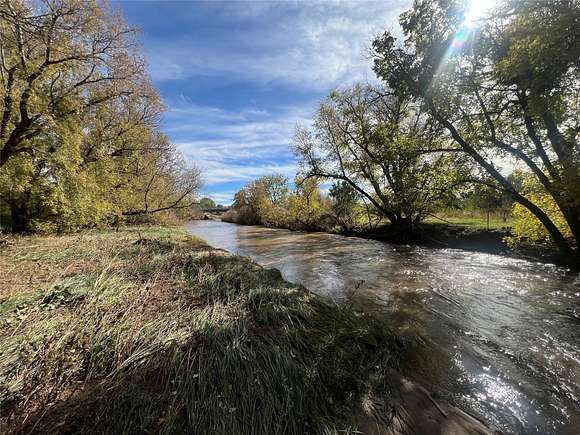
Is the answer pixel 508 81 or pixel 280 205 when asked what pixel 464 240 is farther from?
pixel 280 205

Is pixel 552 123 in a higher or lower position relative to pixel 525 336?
higher

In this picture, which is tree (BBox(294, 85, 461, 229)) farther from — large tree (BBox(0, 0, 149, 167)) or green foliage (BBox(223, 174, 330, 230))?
large tree (BBox(0, 0, 149, 167))

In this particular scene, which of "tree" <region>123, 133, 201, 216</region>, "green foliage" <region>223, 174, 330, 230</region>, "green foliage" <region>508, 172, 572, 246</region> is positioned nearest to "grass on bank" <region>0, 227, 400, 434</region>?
"green foliage" <region>508, 172, 572, 246</region>

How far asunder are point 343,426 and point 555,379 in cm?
317

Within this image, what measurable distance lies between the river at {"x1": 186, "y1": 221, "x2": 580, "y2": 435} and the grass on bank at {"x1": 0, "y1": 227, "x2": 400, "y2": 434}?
949 millimetres

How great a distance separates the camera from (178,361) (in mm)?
2504

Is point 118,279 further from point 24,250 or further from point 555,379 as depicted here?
point 555,379

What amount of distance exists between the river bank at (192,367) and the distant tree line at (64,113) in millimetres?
7228

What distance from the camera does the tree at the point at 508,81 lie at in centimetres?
626

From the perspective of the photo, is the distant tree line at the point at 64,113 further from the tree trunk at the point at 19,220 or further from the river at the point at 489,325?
the river at the point at 489,325

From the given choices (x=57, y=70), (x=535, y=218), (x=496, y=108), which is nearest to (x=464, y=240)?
(x=535, y=218)

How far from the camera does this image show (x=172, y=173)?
21.0 m

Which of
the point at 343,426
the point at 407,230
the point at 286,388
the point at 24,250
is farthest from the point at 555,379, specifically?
the point at 407,230

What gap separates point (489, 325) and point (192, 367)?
532 cm
